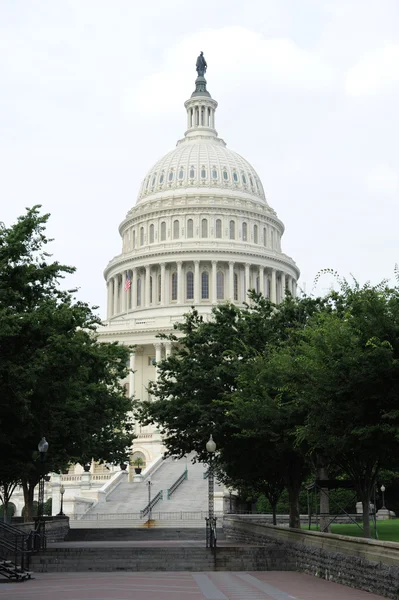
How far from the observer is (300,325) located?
35.1 meters

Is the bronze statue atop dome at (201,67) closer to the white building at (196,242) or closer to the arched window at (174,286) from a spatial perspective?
the white building at (196,242)

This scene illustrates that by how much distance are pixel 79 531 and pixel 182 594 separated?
91.0ft

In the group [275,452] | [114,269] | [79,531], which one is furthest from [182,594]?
[114,269]

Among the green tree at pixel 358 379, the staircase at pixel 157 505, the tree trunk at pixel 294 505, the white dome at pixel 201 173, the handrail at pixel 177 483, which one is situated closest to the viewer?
the green tree at pixel 358 379

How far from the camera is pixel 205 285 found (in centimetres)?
11506

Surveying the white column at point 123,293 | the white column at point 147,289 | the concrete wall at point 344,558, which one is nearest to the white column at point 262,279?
the white column at point 147,289

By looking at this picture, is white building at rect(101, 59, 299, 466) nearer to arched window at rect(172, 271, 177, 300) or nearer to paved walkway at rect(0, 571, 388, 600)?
arched window at rect(172, 271, 177, 300)

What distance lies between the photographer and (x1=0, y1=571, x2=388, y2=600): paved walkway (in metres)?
18.4

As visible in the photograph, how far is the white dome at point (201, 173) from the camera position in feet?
399

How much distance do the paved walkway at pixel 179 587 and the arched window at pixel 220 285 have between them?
88.7m

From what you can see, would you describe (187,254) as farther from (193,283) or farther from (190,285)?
(190,285)

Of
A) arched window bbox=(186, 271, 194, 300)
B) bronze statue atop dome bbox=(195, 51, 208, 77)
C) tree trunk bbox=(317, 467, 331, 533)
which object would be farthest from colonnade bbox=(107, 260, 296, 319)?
tree trunk bbox=(317, 467, 331, 533)

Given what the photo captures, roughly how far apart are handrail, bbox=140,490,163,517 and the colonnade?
54.8m

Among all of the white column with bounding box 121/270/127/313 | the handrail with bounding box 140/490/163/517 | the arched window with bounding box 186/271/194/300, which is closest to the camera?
the handrail with bounding box 140/490/163/517
